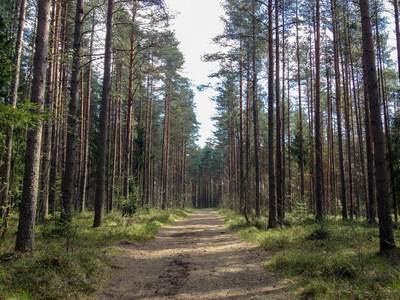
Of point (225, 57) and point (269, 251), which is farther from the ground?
point (225, 57)

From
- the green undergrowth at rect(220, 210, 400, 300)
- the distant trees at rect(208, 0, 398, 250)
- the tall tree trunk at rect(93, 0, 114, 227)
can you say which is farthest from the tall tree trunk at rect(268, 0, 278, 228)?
the tall tree trunk at rect(93, 0, 114, 227)

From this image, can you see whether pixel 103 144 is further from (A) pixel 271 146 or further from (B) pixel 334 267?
(B) pixel 334 267

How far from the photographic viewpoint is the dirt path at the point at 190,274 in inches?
186

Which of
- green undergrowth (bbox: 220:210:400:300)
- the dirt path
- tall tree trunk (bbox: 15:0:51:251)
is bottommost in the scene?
the dirt path

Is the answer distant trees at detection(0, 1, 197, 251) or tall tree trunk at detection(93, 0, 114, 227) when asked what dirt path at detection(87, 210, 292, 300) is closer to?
distant trees at detection(0, 1, 197, 251)

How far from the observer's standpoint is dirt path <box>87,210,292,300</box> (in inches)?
186

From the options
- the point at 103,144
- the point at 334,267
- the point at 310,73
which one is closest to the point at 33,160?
the point at 103,144

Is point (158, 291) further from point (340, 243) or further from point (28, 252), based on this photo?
point (340, 243)

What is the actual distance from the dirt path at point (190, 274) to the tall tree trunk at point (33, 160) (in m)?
2.11

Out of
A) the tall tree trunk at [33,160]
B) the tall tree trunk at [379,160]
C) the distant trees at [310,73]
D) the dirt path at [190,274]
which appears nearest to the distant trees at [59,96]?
the tall tree trunk at [33,160]

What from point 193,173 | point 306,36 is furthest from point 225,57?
point 193,173

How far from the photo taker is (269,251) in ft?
26.3

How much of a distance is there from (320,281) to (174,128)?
27.7 metres

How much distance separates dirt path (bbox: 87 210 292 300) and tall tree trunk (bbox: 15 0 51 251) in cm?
211
